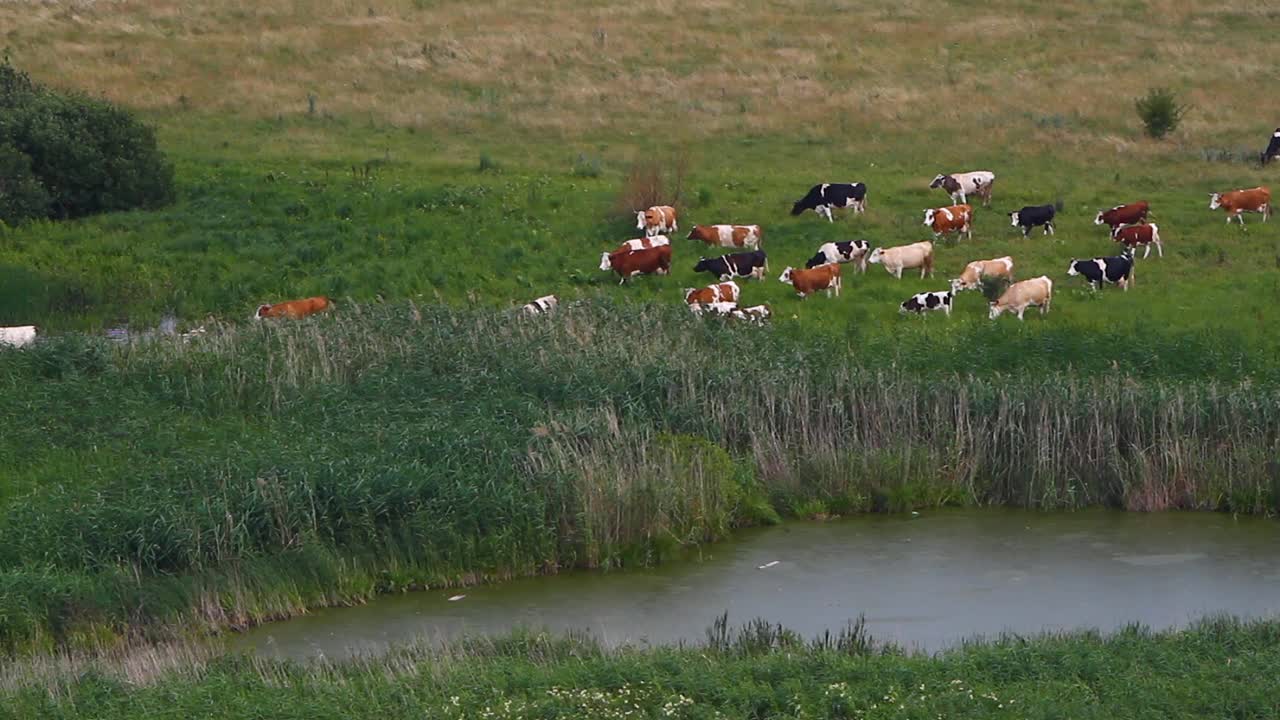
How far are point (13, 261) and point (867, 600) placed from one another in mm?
19186

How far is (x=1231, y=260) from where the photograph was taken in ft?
91.0

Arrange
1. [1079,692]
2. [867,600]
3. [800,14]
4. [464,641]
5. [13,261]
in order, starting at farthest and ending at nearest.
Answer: [800,14], [13,261], [867,600], [464,641], [1079,692]

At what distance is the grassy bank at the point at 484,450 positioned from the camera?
16.0m

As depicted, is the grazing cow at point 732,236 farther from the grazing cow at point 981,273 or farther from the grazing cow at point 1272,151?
the grazing cow at point 1272,151

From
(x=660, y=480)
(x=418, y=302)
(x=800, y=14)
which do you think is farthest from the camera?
(x=800, y=14)

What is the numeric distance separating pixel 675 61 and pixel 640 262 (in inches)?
858

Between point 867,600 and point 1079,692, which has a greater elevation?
point 1079,692

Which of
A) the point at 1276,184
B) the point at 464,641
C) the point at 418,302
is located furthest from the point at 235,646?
the point at 1276,184

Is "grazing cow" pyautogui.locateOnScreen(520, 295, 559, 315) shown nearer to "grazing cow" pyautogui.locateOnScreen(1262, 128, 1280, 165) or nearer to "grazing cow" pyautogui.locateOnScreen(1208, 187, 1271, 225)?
"grazing cow" pyautogui.locateOnScreen(1208, 187, 1271, 225)

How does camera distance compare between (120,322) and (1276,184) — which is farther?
(1276,184)

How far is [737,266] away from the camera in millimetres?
27688

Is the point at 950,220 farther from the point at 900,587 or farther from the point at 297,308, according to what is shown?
the point at 900,587

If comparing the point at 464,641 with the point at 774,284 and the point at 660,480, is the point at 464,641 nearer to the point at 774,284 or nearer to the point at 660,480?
the point at 660,480

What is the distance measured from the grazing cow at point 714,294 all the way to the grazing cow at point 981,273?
337 cm
